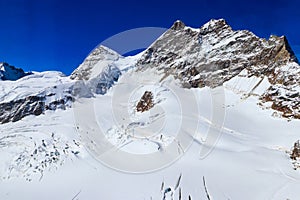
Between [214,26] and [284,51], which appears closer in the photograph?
[284,51]

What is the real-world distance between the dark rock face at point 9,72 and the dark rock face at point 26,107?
31.1 meters

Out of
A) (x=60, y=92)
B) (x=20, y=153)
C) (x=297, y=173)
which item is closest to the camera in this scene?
(x=297, y=173)

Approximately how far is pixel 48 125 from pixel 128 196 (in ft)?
65.6

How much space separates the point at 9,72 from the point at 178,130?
65.3 meters

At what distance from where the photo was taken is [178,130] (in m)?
22.1

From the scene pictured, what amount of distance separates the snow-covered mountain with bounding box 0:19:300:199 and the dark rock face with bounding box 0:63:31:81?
65.3ft

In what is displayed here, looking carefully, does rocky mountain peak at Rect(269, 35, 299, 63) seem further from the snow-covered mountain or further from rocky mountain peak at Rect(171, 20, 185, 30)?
rocky mountain peak at Rect(171, 20, 185, 30)

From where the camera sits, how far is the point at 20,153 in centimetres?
2230

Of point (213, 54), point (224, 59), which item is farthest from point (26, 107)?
point (224, 59)

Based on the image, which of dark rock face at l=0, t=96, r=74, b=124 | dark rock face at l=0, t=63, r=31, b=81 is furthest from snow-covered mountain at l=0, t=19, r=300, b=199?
dark rock face at l=0, t=63, r=31, b=81

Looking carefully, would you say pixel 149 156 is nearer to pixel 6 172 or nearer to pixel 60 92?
pixel 6 172

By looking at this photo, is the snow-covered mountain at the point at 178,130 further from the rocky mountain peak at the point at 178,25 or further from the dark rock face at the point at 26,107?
the rocky mountain peak at the point at 178,25

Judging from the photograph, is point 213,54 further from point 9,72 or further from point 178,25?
point 9,72

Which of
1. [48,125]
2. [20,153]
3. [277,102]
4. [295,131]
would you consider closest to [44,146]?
[20,153]
